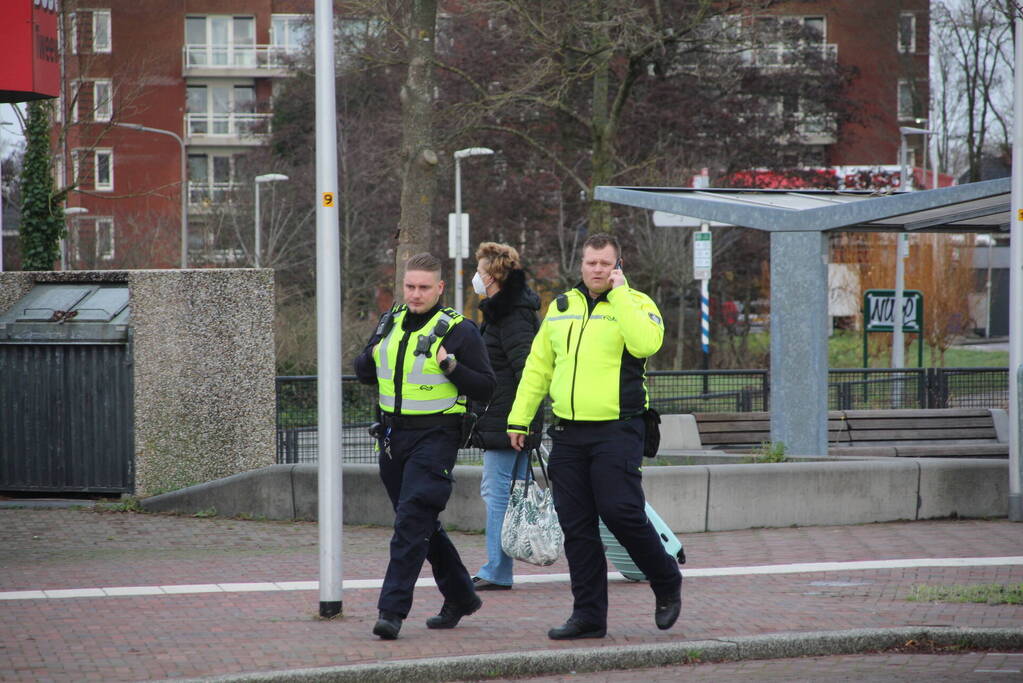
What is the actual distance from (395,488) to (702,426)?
20.4 ft

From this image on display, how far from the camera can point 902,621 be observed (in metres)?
6.80

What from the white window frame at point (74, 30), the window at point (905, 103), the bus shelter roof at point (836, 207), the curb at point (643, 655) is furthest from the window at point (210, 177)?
the curb at point (643, 655)

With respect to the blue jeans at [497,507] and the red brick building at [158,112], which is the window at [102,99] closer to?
the red brick building at [158,112]

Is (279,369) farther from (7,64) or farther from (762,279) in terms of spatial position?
(762,279)

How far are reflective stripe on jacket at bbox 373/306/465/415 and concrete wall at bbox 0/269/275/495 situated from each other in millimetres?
5046

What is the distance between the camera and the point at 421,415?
251 inches

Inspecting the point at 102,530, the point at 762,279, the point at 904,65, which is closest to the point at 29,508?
the point at 102,530

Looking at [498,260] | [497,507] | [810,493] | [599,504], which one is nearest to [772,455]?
[810,493]

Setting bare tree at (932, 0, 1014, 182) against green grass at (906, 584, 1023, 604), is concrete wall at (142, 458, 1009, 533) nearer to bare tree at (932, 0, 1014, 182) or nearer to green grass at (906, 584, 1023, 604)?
green grass at (906, 584, 1023, 604)

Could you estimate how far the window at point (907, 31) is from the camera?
1523 inches

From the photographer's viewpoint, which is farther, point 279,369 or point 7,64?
point 279,369

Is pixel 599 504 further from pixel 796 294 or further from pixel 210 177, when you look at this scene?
pixel 210 177

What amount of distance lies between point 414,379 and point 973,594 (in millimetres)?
3258

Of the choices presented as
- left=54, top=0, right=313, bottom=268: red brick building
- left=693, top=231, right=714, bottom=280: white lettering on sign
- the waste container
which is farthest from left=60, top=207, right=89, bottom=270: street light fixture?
the waste container
